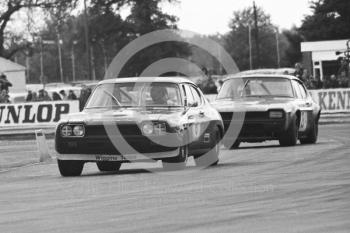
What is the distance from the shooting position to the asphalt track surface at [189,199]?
8.53m

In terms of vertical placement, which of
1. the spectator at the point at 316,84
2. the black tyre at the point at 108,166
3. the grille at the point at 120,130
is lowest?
the black tyre at the point at 108,166

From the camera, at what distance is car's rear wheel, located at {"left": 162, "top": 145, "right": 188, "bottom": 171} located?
14.8 m

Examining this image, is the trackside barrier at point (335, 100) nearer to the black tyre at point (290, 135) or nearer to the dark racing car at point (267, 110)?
the dark racing car at point (267, 110)

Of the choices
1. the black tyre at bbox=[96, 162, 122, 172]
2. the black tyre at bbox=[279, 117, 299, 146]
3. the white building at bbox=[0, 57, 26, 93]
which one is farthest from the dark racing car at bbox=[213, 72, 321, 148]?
the white building at bbox=[0, 57, 26, 93]

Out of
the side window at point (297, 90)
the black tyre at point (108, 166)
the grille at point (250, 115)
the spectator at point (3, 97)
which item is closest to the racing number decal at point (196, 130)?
the black tyre at point (108, 166)

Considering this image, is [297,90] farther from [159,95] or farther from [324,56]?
[324,56]

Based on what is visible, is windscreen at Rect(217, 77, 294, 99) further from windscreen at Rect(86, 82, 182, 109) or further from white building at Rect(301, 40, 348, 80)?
white building at Rect(301, 40, 348, 80)

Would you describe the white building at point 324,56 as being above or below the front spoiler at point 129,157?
above

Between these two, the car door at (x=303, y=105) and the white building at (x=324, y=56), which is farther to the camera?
the white building at (x=324, y=56)

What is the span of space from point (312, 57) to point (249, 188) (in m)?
57.0

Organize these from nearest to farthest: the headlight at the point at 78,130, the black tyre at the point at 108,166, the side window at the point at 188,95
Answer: the headlight at the point at 78,130 < the side window at the point at 188,95 < the black tyre at the point at 108,166

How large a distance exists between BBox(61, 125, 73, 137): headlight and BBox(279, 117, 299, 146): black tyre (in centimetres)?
699

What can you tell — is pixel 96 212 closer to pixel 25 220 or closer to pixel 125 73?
pixel 25 220

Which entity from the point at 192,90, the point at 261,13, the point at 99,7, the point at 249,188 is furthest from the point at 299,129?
the point at 261,13
